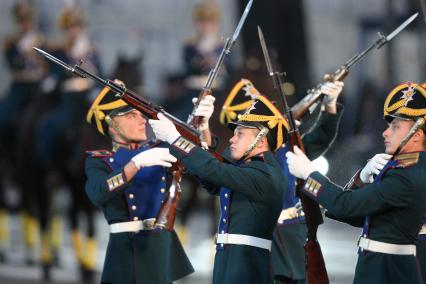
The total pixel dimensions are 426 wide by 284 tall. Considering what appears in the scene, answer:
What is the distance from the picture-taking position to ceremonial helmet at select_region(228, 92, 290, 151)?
851 cm

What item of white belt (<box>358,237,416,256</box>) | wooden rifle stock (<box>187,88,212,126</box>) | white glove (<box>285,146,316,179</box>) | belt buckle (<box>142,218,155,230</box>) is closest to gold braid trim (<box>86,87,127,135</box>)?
wooden rifle stock (<box>187,88,212,126</box>)

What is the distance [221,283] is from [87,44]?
703 cm

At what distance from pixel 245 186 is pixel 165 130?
1.88ft

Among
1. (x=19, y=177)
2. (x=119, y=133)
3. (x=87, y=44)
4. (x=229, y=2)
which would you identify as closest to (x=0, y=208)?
(x=19, y=177)

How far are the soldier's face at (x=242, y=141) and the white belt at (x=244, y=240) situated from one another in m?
0.44

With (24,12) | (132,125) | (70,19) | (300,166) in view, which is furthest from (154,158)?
(24,12)

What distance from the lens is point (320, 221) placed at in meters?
8.61

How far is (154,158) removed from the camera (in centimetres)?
870

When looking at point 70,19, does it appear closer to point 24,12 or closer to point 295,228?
point 24,12

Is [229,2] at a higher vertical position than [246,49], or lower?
higher

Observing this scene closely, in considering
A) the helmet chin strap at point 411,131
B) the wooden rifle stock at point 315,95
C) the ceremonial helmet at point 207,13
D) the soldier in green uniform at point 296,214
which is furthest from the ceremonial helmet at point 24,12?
the helmet chin strap at point 411,131

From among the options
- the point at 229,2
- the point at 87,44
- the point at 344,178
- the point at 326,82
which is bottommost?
the point at 344,178

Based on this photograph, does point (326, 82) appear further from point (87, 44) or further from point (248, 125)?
point (87, 44)

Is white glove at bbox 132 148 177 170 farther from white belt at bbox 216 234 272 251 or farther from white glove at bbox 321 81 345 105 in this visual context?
white glove at bbox 321 81 345 105
